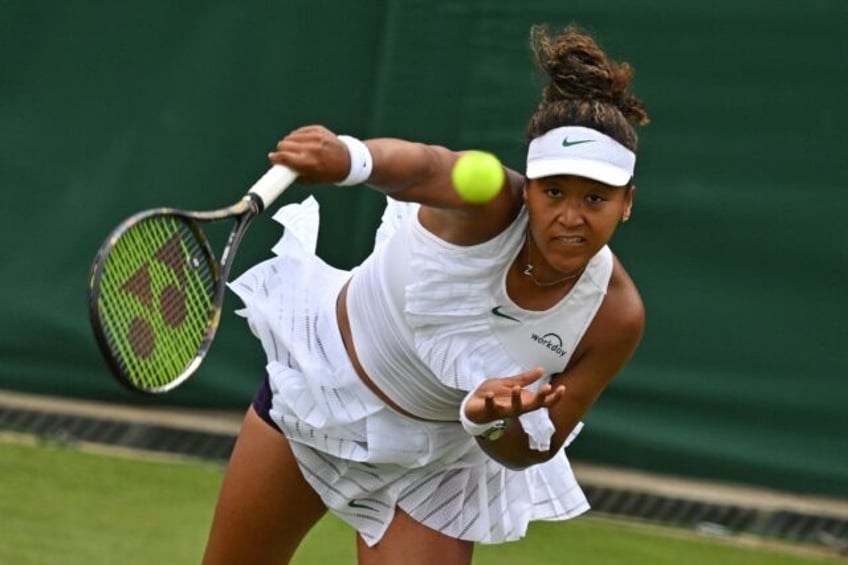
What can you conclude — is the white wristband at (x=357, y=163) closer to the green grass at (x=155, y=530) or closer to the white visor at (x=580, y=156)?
the white visor at (x=580, y=156)

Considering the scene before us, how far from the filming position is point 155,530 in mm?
5211

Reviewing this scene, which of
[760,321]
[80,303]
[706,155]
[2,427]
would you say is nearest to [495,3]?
[706,155]

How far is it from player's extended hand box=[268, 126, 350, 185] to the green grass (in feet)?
7.50

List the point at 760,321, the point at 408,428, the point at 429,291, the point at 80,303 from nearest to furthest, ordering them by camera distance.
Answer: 1. the point at 429,291
2. the point at 408,428
3. the point at 760,321
4. the point at 80,303

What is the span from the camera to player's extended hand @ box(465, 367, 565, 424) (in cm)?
307

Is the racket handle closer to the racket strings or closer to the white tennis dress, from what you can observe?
the racket strings

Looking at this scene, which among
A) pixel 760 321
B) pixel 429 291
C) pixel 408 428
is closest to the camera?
pixel 429 291

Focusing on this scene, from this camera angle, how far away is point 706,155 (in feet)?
18.5

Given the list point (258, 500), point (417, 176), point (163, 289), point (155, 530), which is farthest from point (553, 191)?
point (155, 530)

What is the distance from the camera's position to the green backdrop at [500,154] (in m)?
5.59

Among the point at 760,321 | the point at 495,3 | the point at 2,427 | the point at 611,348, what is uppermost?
the point at 495,3

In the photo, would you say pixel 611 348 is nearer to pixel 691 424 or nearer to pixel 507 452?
pixel 507 452

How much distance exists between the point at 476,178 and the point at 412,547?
87 cm

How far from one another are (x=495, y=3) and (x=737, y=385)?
1.45m
